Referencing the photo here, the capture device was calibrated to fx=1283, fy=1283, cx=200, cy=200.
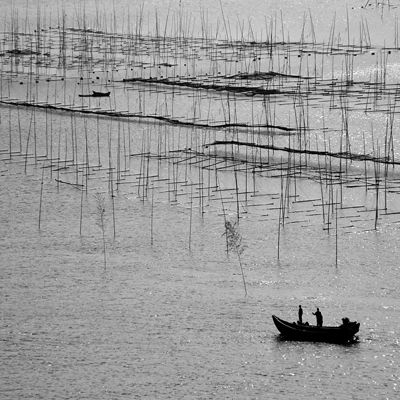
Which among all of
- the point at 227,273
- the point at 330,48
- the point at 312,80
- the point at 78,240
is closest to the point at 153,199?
the point at 78,240

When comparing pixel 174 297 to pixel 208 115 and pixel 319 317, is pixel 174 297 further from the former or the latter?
pixel 208 115

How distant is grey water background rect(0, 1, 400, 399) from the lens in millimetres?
18656

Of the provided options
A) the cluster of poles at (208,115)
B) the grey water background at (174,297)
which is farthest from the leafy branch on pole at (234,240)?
the cluster of poles at (208,115)

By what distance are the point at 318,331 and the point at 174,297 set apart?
317cm

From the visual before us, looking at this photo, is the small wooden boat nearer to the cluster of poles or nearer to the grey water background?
the grey water background

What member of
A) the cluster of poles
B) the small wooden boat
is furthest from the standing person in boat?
the cluster of poles

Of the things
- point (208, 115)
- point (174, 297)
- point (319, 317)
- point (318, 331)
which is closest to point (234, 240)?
point (174, 297)

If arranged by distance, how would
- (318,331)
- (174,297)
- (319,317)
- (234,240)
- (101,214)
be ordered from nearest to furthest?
(318,331)
(319,317)
(174,297)
(234,240)
(101,214)

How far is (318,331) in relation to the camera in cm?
1988

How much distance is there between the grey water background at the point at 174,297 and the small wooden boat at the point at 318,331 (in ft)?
0.46

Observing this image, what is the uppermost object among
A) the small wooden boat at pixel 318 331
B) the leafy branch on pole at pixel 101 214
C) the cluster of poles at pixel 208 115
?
→ the cluster of poles at pixel 208 115

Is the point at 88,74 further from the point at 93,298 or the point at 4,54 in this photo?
the point at 93,298

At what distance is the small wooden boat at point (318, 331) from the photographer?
1972 cm

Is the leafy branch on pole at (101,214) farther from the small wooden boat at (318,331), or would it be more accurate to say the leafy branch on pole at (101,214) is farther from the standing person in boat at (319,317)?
the standing person in boat at (319,317)
